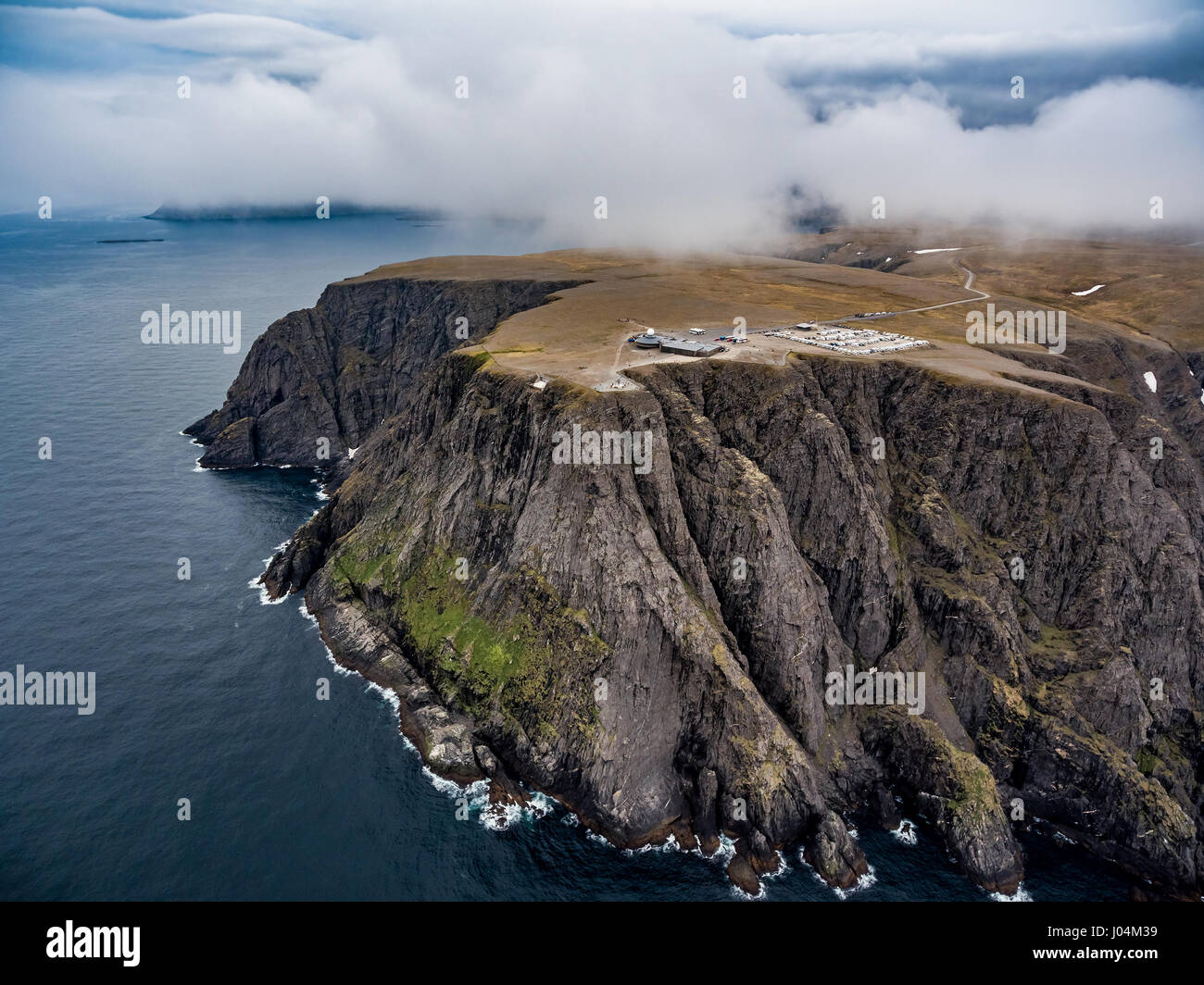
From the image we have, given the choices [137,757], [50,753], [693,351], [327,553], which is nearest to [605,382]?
[693,351]
